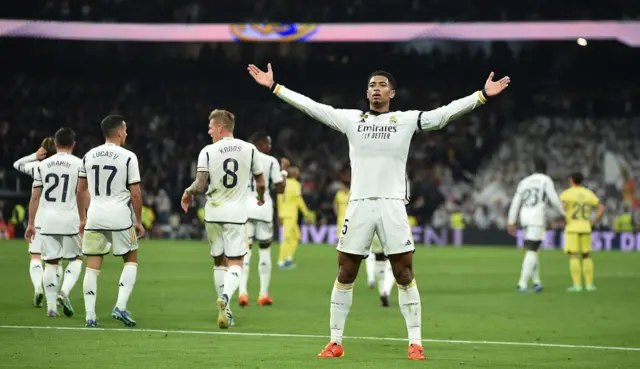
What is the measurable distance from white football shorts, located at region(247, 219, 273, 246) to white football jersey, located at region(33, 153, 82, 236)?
13.0ft

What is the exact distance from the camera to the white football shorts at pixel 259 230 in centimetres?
1797

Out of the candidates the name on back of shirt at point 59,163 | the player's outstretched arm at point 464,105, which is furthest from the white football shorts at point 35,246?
the player's outstretched arm at point 464,105

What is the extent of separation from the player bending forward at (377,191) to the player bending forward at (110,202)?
3.17m

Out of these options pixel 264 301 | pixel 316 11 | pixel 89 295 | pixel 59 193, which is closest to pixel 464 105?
pixel 89 295

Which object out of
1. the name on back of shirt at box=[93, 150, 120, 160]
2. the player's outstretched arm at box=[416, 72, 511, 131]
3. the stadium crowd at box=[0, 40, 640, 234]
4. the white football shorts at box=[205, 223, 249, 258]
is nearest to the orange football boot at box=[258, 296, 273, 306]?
the white football shorts at box=[205, 223, 249, 258]

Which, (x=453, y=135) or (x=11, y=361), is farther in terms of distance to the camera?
(x=453, y=135)

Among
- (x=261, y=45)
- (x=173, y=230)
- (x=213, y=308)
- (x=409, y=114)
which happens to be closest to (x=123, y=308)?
(x=213, y=308)

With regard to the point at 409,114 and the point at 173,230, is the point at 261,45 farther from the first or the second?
the point at 409,114

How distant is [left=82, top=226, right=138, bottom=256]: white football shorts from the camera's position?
13133mm

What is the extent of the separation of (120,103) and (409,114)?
120 ft

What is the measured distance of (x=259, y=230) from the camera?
1798 centimetres

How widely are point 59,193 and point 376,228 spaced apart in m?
5.62

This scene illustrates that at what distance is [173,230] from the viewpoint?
133ft

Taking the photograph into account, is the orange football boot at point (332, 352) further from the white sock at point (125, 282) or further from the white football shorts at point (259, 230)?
the white football shorts at point (259, 230)
